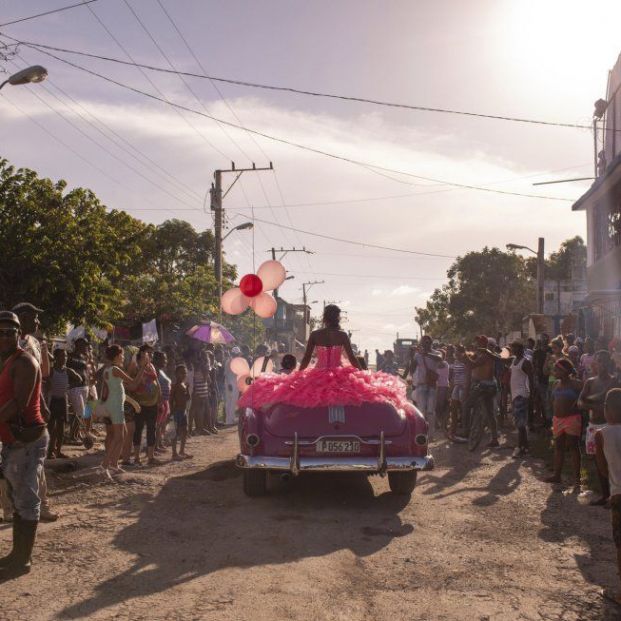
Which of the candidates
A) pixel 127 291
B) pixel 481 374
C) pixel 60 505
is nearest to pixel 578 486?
pixel 481 374

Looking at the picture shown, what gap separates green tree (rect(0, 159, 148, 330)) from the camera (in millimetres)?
13617

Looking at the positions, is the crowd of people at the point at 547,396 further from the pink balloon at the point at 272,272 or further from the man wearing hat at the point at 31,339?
the man wearing hat at the point at 31,339

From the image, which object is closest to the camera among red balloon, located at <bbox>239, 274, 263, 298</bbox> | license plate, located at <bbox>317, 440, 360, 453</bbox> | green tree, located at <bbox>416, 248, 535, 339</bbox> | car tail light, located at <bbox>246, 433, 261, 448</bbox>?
license plate, located at <bbox>317, 440, 360, 453</bbox>

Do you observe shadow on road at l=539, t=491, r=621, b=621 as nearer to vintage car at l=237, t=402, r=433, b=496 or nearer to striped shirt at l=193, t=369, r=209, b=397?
vintage car at l=237, t=402, r=433, b=496

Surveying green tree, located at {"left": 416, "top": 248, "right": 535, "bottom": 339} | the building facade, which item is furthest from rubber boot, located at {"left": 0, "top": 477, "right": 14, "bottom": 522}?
green tree, located at {"left": 416, "top": 248, "right": 535, "bottom": 339}

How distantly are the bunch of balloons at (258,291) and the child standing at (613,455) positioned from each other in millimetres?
7461

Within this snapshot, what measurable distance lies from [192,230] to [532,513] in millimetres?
43183

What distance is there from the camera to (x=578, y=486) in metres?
8.38

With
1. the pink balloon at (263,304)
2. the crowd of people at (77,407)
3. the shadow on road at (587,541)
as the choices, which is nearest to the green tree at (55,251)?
the crowd of people at (77,407)

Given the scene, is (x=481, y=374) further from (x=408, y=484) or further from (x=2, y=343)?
(x=2, y=343)

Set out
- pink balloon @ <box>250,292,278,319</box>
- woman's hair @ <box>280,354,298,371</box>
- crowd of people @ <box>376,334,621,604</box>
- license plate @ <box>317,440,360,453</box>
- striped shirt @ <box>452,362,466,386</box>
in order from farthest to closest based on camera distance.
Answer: striped shirt @ <box>452,362,466,386</box> < pink balloon @ <box>250,292,278,319</box> < woman's hair @ <box>280,354,298,371</box> < license plate @ <box>317,440,360,453</box> < crowd of people @ <box>376,334,621,604</box>

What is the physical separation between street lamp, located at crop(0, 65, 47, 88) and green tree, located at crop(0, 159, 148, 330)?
3009 millimetres

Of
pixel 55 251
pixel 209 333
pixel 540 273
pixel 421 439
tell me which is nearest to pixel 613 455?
pixel 421 439

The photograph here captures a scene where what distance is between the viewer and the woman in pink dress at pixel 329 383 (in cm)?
746
